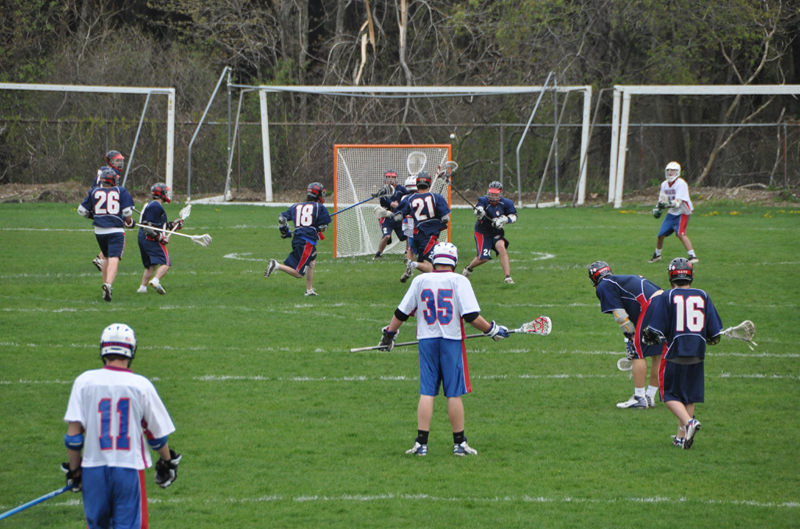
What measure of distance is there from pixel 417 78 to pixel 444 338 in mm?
28550

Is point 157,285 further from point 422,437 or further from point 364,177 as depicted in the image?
point 422,437

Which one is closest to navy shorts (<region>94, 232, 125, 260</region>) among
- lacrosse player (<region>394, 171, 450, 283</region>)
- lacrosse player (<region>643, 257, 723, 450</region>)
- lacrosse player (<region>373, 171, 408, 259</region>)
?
lacrosse player (<region>394, 171, 450, 283</region>)

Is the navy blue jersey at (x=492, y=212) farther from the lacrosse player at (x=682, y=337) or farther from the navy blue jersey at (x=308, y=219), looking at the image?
the lacrosse player at (x=682, y=337)

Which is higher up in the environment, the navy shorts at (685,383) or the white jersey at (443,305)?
the white jersey at (443,305)

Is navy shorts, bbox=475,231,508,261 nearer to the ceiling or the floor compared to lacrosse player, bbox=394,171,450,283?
nearer to the floor

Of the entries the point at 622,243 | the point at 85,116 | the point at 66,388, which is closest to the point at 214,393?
the point at 66,388

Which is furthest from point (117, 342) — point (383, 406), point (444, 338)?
point (383, 406)

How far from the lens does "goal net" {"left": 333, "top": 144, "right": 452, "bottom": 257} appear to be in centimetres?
1900

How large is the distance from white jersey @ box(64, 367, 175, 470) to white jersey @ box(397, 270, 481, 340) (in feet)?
9.45

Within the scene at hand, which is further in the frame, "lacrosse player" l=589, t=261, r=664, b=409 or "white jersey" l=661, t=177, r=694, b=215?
"white jersey" l=661, t=177, r=694, b=215

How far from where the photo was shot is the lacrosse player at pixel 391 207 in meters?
17.2

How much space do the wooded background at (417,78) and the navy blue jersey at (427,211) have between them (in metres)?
13.9

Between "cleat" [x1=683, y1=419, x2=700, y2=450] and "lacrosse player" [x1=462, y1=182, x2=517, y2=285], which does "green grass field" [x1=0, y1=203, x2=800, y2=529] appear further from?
"lacrosse player" [x1=462, y1=182, x2=517, y2=285]

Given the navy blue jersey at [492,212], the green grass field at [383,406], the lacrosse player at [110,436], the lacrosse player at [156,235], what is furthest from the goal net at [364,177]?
the lacrosse player at [110,436]
